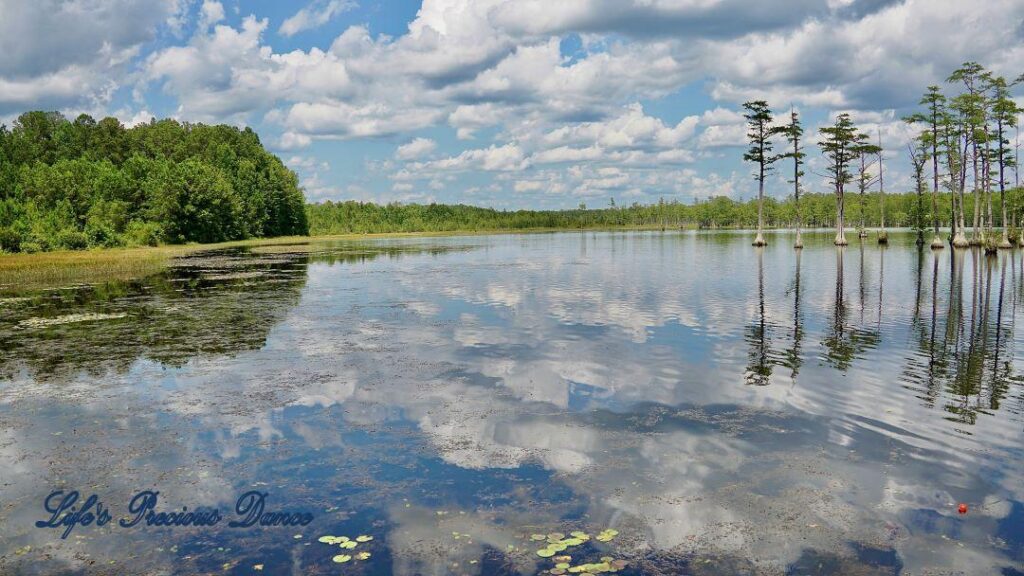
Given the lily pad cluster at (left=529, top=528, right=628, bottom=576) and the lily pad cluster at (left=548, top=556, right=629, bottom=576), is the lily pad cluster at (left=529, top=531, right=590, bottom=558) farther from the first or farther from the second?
the lily pad cluster at (left=548, top=556, right=629, bottom=576)

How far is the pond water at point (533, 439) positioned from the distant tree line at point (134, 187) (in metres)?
69.4

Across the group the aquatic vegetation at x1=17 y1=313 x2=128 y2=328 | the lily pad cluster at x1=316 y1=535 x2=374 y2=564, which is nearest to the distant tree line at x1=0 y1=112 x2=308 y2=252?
the aquatic vegetation at x1=17 y1=313 x2=128 y2=328

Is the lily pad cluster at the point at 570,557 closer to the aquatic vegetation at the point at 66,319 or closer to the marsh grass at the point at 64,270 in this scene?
the aquatic vegetation at the point at 66,319

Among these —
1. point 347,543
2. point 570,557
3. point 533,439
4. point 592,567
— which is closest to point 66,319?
point 533,439

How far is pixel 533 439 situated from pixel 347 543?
15.1 feet

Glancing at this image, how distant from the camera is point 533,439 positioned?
1220cm

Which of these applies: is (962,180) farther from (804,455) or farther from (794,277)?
(804,455)

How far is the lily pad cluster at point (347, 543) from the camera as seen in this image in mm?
7918

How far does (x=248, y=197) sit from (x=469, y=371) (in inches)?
5619

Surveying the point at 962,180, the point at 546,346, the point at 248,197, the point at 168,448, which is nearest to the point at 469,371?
the point at 546,346

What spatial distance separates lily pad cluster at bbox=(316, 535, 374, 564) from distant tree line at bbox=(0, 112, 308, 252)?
263 ft

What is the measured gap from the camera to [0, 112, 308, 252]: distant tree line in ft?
289

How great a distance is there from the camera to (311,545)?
27.2 ft

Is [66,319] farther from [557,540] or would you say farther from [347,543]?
[557,540]
